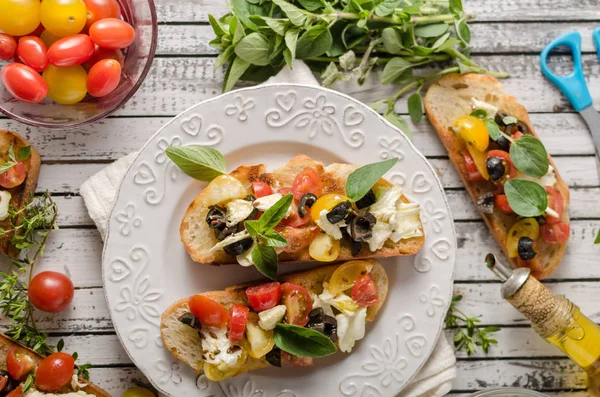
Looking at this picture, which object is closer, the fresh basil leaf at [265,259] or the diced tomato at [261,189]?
the fresh basil leaf at [265,259]

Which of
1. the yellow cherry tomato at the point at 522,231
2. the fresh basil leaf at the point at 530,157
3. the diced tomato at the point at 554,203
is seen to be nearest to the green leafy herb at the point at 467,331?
the yellow cherry tomato at the point at 522,231

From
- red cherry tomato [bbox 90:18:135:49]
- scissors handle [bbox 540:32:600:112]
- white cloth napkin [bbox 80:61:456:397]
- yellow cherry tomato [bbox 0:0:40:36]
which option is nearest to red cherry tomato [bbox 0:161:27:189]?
white cloth napkin [bbox 80:61:456:397]

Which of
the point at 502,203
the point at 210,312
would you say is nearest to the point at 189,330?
the point at 210,312

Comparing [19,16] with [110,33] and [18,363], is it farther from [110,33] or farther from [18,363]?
[18,363]

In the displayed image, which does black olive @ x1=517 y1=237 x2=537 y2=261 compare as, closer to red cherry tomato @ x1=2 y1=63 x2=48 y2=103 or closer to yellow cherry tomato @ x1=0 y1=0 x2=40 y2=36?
red cherry tomato @ x1=2 y1=63 x2=48 y2=103

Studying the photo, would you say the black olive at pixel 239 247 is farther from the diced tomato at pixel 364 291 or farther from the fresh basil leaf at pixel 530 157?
the fresh basil leaf at pixel 530 157
